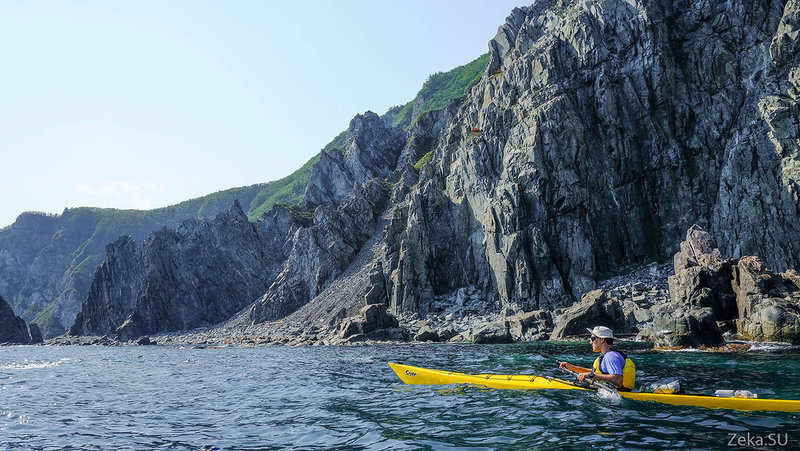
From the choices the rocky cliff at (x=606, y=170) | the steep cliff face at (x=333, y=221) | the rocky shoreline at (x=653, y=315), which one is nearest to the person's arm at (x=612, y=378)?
the rocky shoreline at (x=653, y=315)

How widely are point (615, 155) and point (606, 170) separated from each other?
2.69 meters

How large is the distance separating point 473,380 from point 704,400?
8.85 m

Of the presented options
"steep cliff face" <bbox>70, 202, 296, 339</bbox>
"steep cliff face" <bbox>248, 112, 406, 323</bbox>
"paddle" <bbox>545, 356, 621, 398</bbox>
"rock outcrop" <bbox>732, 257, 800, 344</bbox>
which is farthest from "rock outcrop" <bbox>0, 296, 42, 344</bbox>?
"rock outcrop" <bbox>732, 257, 800, 344</bbox>

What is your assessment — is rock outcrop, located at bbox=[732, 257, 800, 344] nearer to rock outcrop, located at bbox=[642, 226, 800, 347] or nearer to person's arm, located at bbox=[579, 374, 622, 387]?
rock outcrop, located at bbox=[642, 226, 800, 347]

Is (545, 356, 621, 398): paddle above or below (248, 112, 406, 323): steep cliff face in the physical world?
below

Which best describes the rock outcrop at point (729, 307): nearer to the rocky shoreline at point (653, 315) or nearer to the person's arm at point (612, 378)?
the rocky shoreline at point (653, 315)

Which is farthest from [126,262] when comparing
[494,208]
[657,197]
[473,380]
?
[473,380]

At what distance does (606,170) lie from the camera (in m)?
73.5

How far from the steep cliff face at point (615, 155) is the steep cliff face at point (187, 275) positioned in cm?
5962

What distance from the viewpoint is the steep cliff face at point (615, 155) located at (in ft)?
198

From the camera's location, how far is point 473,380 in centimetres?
2127

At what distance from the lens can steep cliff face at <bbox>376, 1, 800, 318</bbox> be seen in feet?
198

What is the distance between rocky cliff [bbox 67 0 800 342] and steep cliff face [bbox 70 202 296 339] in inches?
1933

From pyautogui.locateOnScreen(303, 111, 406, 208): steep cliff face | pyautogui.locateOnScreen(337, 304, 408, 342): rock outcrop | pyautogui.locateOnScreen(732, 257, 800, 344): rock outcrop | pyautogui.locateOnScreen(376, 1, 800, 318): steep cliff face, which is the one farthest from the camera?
pyautogui.locateOnScreen(303, 111, 406, 208): steep cliff face
